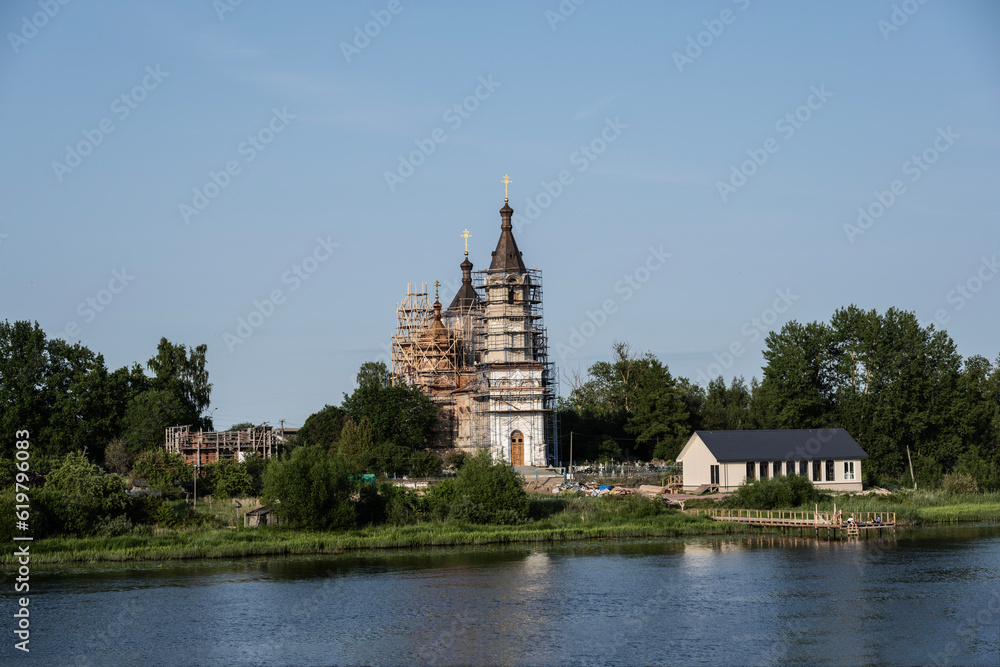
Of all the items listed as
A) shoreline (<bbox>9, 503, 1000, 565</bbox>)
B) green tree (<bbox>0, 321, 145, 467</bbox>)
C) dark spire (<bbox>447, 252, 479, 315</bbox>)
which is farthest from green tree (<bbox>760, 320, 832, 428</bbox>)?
green tree (<bbox>0, 321, 145, 467</bbox>)

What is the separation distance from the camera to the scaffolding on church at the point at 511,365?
224 ft

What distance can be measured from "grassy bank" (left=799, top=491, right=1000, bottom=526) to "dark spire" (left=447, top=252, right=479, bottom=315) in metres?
35.6

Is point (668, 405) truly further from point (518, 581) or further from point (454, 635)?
point (454, 635)

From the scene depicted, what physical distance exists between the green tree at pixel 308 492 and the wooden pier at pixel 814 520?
52.1ft

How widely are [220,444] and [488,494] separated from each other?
20387 mm

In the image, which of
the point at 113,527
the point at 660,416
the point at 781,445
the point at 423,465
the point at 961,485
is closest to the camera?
the point at 113,527

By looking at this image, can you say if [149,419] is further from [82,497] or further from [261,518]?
[82,497]

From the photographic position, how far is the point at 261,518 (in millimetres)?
45219

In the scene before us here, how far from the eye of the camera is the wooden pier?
46750mm

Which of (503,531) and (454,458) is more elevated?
(454,458)

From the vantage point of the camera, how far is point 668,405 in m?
75.1

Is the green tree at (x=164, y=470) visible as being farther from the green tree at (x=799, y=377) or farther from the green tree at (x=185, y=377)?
the green tree at (x=799, y=377)

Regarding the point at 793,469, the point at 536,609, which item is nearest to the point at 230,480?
the point at 536,609

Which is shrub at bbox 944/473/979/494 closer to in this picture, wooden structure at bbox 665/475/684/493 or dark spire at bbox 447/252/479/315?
wooden structure at bbox 665/475/684/493
